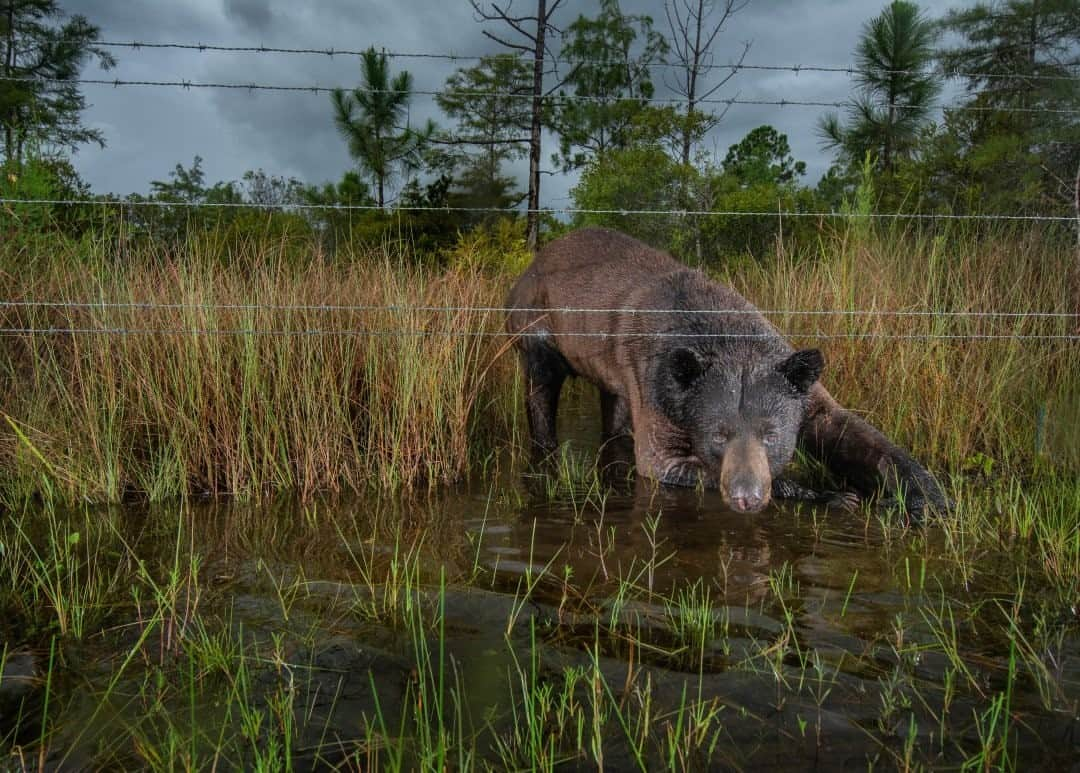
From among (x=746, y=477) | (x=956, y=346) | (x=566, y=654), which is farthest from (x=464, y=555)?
(x=956, y=346)

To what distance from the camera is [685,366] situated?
14.6 ft

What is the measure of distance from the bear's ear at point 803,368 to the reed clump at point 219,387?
209 cm

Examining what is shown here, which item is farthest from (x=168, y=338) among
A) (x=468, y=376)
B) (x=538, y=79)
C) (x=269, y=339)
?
(x=538, y=79)

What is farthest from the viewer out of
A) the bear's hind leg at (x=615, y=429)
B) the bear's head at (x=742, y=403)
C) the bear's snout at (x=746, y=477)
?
the bear's hind leg at (x=615, y=429)

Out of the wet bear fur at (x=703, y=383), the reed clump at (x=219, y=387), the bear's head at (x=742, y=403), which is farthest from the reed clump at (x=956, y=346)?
the reed clump at (x=219, y=387)

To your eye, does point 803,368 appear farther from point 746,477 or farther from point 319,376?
point 319,376

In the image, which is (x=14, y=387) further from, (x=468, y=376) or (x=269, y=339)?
(x=468, y=376)

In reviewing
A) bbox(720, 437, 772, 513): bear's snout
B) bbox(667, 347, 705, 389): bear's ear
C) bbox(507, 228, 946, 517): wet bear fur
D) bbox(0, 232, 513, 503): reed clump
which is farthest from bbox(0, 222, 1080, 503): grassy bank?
bbox(720, 437, 772, 513): bear's snout

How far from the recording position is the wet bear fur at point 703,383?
426 centimetres

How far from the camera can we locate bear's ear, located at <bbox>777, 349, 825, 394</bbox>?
13.8 feet

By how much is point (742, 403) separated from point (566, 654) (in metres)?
2.17

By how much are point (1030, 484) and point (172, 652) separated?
4499 millimetres

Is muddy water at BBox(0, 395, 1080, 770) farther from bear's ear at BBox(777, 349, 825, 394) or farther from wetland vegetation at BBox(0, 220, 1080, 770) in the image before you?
bear's ear at BBox(777, 349, 825, 394)

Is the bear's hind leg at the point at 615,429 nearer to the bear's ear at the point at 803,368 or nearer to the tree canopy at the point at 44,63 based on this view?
the bear's ear at the point at 803,368
